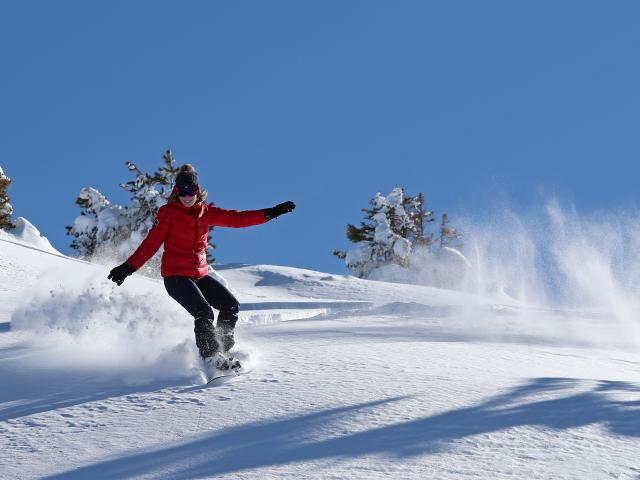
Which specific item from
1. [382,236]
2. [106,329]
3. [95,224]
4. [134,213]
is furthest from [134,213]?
[106,329]

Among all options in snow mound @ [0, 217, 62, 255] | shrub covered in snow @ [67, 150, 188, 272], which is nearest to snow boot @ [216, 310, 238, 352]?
snow mound @ [0, 217, 62, 255]

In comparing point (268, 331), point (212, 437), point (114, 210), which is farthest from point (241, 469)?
point (114, 210)

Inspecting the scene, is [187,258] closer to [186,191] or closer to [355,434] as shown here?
[186,191]

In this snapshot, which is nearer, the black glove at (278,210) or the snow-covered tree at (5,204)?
the black glove at (278,210)

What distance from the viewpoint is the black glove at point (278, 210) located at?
6.09 meters

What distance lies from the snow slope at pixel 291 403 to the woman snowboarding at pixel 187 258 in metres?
0.39

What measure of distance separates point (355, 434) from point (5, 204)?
143 ft

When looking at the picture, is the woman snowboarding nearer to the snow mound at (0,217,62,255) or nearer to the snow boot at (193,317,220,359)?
the snow boot at (193,317,220,359)

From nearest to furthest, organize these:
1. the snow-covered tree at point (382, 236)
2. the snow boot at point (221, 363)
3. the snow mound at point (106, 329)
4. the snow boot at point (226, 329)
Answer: the snow boot at point (221, 363)
the snow mound at point (106, 329)
the snow boot at point (226, 329)
the snow-covered tree at point (382, 236)

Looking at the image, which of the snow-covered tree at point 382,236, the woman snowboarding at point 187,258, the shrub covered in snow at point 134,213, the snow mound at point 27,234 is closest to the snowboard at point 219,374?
the woman snowboarding at point 187,258

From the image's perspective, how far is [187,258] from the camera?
5.41 m

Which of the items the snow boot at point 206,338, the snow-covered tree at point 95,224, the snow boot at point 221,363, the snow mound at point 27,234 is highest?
the snow-covered tree at point 95,224

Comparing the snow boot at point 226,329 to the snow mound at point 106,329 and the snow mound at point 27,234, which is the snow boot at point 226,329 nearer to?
the snow mound at point 106,329

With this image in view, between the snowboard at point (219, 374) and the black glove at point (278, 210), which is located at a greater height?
the black glove at point (278, 210)
